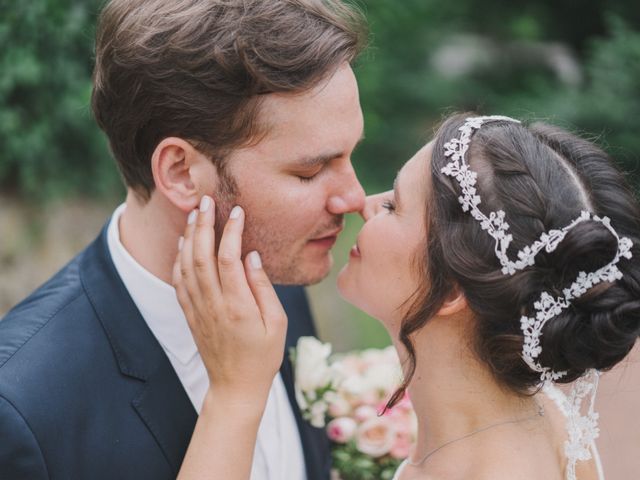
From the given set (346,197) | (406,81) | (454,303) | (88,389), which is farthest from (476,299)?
(406,81)

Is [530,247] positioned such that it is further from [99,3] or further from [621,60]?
[621,60]

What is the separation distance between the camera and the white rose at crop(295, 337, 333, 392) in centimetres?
359

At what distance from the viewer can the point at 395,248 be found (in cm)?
305

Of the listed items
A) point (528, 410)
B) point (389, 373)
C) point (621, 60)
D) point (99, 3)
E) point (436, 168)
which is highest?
point (99, 3)

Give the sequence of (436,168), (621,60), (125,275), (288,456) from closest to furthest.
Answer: (436,168) < (125,275) < (288,456) < (621,60)

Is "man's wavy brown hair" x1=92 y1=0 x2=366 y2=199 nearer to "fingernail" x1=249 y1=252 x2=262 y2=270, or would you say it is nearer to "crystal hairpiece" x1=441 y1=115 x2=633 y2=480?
"fingernail" x1=249 y1=252 x2=262 y2=270

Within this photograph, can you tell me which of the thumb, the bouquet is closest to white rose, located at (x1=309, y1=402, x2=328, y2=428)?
the bouquet

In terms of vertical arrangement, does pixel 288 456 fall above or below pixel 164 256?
below

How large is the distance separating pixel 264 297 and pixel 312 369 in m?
0.67

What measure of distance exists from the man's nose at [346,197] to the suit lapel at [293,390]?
0.84 meters

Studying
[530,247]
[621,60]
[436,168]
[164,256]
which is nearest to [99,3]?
[164,256]

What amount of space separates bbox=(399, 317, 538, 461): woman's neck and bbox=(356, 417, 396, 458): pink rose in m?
0.60

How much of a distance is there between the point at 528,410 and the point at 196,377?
130 centimetres

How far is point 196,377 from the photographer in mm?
3344
